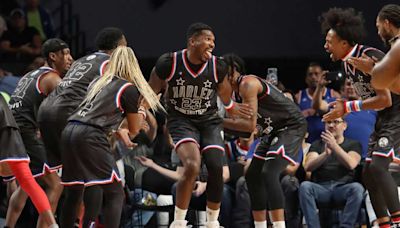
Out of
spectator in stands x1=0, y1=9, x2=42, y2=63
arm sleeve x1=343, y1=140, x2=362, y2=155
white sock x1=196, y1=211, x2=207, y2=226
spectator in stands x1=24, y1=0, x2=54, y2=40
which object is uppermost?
spectator in stands x1=24, y1=0, x2=54, y2=40

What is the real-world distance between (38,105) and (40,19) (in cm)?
464

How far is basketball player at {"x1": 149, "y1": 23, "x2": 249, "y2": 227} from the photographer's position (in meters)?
8.38

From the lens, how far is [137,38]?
13.0 metres

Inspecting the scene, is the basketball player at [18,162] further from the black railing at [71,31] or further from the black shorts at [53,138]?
the black railing at [71,31]

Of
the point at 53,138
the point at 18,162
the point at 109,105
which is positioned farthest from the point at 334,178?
the point at 18,162

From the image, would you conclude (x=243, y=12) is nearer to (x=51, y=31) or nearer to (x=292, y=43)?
(x=292, y=43)

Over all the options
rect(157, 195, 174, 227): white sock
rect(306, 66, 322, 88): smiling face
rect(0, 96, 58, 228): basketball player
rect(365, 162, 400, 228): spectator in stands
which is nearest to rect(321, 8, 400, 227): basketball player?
rect(365, 162, 400, 228): spectator in stands

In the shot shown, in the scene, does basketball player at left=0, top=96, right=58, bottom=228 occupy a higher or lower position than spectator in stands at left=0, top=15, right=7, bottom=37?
lower

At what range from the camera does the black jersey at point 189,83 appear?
27.9ft

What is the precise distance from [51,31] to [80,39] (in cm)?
42

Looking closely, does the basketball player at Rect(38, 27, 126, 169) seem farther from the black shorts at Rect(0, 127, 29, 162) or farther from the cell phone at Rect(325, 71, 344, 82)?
the cell phone at Rect(325, 71, 344, 82)

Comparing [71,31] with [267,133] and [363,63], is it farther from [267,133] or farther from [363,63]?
[363,63]

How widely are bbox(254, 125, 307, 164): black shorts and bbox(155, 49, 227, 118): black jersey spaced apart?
653mm

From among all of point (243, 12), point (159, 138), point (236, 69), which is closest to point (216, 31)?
point (243, 12)
